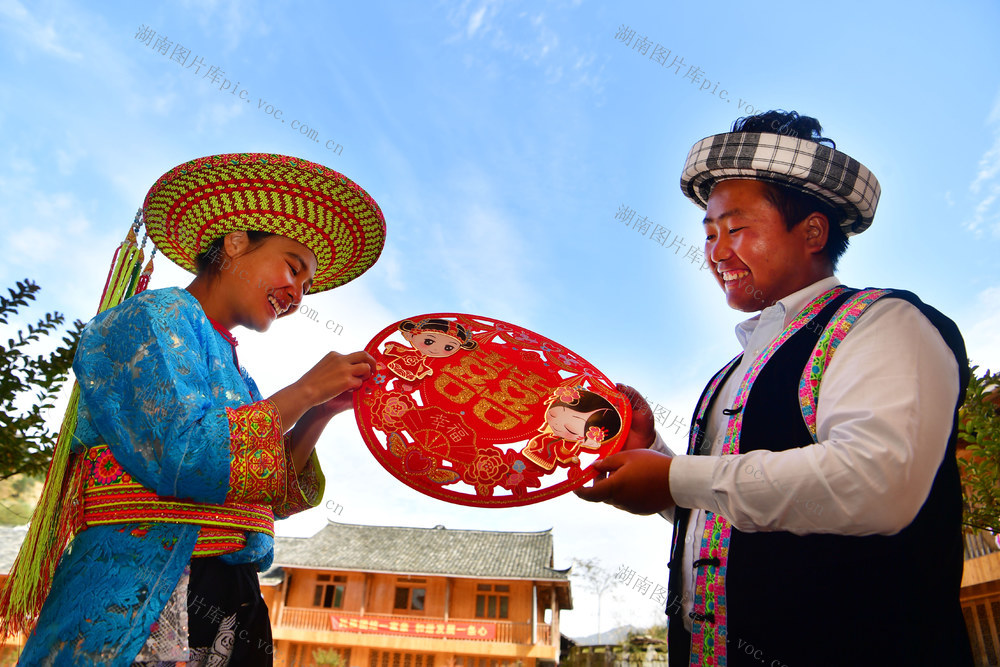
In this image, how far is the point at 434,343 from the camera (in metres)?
2.45

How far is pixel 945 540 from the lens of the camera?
A: 1501 mm

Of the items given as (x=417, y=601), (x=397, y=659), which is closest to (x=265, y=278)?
(x=397, y=659)

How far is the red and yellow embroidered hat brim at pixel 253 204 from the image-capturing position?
2232mm

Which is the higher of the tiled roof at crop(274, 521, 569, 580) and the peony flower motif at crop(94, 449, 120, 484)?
the tiled roof at crop(274, 521, 569, 580)

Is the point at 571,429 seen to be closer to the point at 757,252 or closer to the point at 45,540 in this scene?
the point at 757,252

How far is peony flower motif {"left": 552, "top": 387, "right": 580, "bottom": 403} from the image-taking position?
2.25m

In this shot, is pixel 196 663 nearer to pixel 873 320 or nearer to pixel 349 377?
pixel 349 377

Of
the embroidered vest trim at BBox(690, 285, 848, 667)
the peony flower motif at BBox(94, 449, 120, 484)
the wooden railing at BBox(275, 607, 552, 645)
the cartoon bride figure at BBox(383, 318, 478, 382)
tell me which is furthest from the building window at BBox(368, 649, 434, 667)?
the embroidered vest trim at BBox(690, 285, 848, 667)

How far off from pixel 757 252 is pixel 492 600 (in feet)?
82.2

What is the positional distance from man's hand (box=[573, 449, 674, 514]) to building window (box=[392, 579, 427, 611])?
2519cm

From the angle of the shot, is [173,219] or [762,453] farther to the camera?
[173,219]

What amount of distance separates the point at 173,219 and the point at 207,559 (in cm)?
127

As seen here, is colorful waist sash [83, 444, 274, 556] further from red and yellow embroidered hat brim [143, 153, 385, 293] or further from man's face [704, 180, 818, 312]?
man's face [704, 180, 818, 312]

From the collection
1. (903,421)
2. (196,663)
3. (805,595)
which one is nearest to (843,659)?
(805,595)
